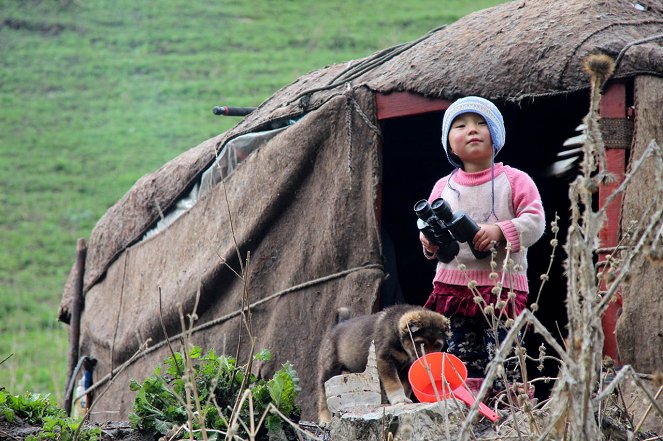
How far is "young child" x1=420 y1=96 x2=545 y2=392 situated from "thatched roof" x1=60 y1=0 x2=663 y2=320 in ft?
1.07

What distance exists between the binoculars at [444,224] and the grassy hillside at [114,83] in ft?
35.7

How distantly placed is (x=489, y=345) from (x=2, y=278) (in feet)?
40.3

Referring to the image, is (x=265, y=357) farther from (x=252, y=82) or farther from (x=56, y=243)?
(x=252, y=82)

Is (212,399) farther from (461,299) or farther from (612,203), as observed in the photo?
(612,203)

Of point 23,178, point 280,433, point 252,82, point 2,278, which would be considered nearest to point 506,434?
point 280,433

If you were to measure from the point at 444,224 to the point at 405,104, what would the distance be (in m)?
1.17

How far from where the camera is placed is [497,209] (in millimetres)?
4691

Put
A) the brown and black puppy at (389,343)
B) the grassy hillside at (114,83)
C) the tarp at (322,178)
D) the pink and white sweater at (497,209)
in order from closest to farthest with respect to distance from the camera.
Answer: the brown and black puppy at (389,343)
the pink and white sweater at (497,209)
the tarp at (322,178)
the grassy hillside at (114,83)

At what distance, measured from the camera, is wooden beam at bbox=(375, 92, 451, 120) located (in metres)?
5.34

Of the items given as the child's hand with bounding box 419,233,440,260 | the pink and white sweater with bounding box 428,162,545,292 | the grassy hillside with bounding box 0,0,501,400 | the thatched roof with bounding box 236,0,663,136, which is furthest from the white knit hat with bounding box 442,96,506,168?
the grassy hillside with bounding box 0,0,501,400

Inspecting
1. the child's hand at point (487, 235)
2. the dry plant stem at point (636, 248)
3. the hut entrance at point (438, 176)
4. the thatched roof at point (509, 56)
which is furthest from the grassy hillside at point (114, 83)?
the dry plant stem at point (636, 248)

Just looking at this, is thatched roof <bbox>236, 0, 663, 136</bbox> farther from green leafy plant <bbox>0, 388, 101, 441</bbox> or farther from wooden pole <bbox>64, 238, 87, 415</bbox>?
wooden pole <bbox>64, 238, 87, 415</bbox>

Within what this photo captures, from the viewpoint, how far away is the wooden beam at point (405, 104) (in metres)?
5.34

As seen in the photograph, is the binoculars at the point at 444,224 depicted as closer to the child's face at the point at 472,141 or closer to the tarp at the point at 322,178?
the child's face at the point at 472,141
